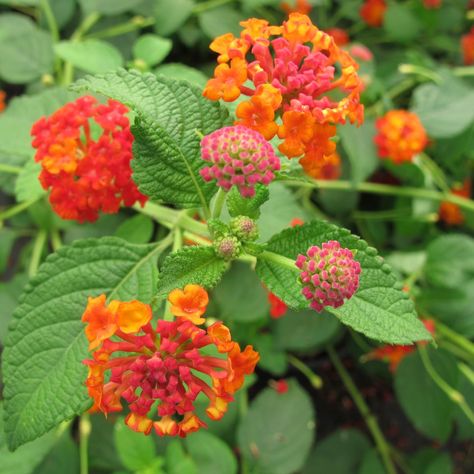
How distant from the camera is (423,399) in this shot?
139cm

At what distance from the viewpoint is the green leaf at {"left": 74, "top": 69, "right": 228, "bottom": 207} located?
701mm

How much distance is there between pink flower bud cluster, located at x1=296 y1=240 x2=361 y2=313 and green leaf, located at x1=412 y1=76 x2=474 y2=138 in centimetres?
89

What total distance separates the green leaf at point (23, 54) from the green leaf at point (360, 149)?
2.24ft

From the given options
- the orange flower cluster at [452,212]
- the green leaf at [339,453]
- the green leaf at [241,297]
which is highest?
the green leaf at [241,297]

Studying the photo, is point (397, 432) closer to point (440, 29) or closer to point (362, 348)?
point (362, 348)

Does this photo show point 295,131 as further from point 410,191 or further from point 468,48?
point 468,48

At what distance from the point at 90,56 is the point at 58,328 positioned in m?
0.59

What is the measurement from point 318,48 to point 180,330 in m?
0.38

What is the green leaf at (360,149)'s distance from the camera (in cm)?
129

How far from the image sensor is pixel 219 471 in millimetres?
1090

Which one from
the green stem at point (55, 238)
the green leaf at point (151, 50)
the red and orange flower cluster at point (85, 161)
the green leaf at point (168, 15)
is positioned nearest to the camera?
the red and orange flower cluster at point (85, 161)

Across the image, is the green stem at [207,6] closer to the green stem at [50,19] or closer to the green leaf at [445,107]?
the green stem at [50,19]

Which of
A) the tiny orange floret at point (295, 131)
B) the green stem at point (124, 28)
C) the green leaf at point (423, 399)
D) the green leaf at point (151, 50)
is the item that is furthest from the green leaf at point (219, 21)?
the green leaf at point (423, 399)

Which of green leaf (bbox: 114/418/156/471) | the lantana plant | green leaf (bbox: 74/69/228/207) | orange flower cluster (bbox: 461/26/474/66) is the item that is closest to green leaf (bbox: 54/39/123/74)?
the lantana plant
